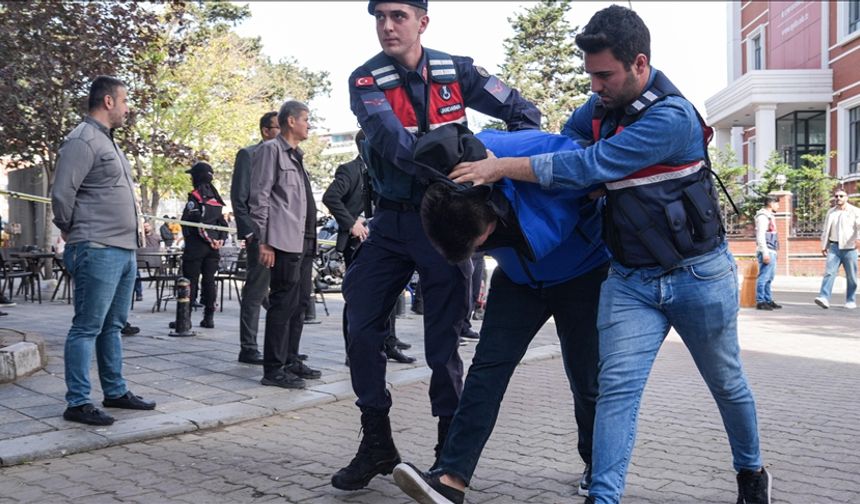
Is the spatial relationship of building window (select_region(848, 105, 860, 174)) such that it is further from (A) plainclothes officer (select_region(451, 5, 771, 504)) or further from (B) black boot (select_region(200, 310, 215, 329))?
(A) plainclothes officer (select_region(451, 5, 771, 504))

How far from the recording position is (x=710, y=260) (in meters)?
3.10

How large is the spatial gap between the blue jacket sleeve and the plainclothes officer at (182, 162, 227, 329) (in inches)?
299

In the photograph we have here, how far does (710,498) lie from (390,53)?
241 centimetres

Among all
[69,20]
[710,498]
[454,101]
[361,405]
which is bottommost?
[710,498]

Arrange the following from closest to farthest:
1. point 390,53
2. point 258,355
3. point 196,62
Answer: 1. point 390,53
2. point 258,355
3. point 196,62

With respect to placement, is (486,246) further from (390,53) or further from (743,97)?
(743,97)

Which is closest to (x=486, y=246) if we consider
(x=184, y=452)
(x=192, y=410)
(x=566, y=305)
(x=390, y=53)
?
(x=566, y=305)

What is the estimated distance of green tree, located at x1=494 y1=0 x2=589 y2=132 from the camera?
46.4 metres

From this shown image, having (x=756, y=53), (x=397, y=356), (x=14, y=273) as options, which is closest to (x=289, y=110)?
(x=397, y=356)

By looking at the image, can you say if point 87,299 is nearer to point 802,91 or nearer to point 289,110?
point 289,110

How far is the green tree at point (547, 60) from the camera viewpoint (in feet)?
152

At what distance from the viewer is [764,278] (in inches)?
539

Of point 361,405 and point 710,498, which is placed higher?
Result: point 361,405

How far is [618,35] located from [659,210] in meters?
0.64
